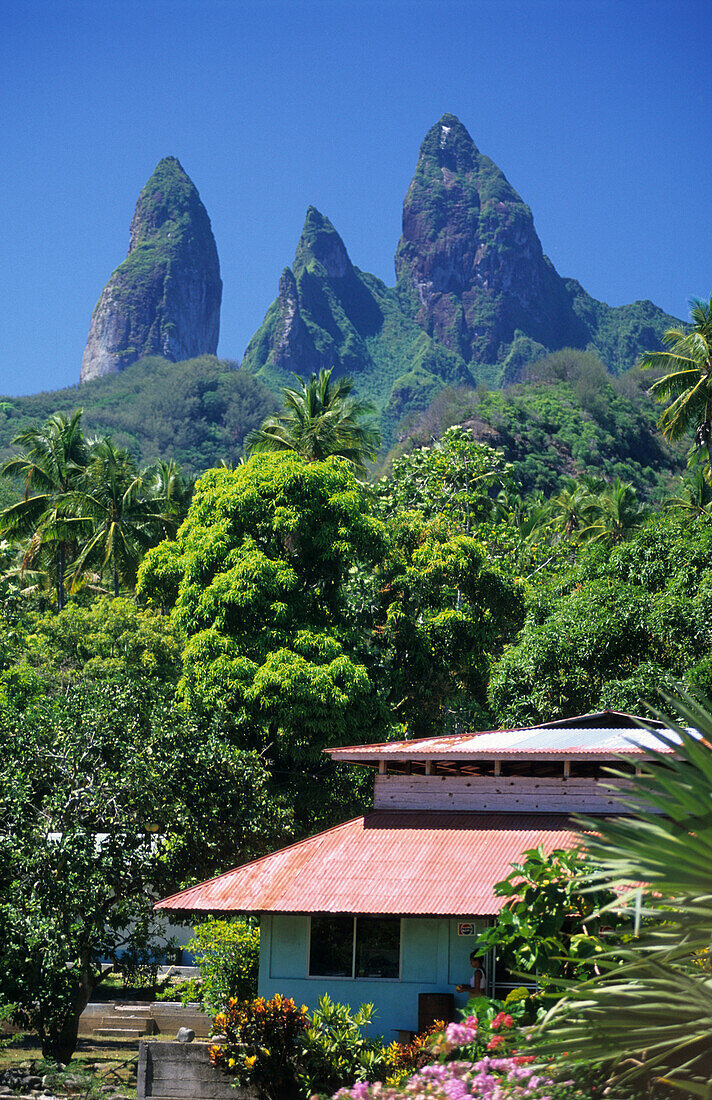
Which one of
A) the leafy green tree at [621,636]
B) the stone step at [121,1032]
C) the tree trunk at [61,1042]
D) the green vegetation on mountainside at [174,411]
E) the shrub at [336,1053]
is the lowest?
the stone step at [121,1032]

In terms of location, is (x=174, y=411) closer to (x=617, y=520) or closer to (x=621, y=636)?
(x=617, y=520)

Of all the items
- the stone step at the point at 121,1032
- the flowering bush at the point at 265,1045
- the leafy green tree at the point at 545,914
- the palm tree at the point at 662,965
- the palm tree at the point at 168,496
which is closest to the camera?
the palm tree at the point at 662,965

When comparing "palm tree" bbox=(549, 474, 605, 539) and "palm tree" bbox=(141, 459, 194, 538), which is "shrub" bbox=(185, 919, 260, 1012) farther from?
"palm tree" bbox=(549, 474, 605, 539)

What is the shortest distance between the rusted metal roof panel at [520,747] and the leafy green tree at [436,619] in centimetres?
1130

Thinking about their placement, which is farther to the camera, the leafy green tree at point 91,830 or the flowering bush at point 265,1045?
the leafy green tree at point 91,830

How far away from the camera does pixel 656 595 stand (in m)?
25.3

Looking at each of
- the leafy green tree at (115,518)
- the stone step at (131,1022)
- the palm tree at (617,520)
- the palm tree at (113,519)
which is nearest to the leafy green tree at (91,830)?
the stone step at (131,1022)

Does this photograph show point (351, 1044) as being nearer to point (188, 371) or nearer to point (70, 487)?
point (70, 487)

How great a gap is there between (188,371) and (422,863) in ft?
438

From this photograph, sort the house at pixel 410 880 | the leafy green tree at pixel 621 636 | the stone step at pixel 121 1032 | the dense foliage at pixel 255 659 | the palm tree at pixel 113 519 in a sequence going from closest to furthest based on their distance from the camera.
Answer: the house at pixel 410 880 → the dense foliage at pixel 255 659 → the stone step at pixel 121 1032 → the leafy green tree at pixel 621 636 → the palm tree at pixel 113 519

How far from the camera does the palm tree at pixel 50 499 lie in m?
38.8

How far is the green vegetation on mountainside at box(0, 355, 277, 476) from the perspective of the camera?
4665 inches

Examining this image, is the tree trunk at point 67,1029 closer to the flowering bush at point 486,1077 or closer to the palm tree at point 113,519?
the flowering bush at point 486,1077

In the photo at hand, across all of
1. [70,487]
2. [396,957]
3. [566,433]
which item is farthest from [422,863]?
[566,433]
